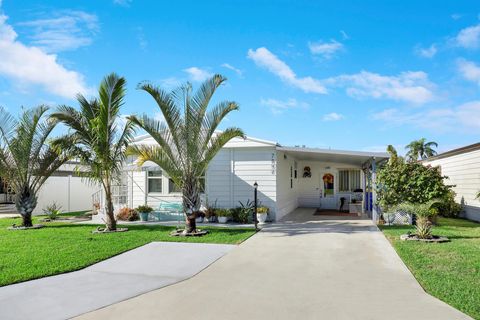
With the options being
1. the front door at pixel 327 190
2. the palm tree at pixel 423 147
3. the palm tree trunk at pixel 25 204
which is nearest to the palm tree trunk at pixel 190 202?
the palm tree trunk at pixel 25 204

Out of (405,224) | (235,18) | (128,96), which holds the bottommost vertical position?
(405,224)

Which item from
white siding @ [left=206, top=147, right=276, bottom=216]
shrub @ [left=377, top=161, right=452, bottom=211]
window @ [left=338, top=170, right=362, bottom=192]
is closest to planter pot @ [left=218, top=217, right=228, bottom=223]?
white siding @ [left=206, top=147, right=276, bottom=216]

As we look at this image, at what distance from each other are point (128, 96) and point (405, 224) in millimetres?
11252

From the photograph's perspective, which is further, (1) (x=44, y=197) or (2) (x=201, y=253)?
(1) (x=44, y=197)

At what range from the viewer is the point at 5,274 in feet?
20.7

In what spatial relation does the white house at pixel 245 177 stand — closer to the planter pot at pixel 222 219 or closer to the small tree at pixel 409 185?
the small tree at pixel 409 185

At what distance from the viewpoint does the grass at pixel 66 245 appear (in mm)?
6758

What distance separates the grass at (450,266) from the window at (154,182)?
31.3 feet

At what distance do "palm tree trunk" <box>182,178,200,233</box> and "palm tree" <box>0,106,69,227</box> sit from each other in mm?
4979

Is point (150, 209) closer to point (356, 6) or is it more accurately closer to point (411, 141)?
point (356, 6)

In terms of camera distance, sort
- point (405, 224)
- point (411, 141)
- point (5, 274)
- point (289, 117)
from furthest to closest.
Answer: point (411, 141) < point (289, 117) < point (405, 224) < point (5, 274)

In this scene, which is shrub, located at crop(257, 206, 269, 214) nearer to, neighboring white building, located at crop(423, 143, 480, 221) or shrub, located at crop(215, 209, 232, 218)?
shrub, located at crop(215, 209, 232, 218)

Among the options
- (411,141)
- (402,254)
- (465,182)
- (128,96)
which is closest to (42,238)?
(128,96)

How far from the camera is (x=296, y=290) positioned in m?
5.43
